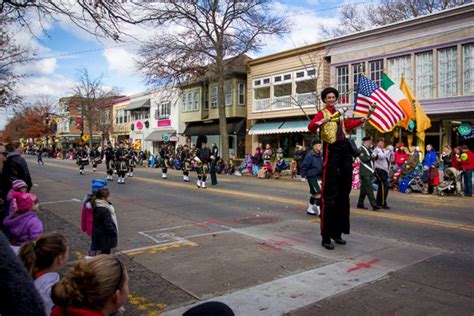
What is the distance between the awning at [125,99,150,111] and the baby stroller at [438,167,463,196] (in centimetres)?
3807

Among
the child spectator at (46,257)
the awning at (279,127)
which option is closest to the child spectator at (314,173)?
the child spectator at (46,257)

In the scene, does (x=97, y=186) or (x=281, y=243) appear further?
(x=281, y=243)

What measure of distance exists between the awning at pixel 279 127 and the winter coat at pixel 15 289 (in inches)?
1007

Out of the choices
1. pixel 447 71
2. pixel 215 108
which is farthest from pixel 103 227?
pixel 215 108

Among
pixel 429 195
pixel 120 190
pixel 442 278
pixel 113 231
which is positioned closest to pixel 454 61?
pixel 429 195

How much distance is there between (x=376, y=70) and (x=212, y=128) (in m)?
17.8

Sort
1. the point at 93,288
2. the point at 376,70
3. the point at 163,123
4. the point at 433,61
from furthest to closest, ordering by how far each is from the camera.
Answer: the point at 163,123, the point at 376,70, the point at 433,61, the point at 93,288

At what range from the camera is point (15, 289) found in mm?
1386

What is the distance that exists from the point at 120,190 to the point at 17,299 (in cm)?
1523

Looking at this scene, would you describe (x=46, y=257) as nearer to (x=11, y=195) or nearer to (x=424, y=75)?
(x=11, y=195)

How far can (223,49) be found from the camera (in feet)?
A: 95.0

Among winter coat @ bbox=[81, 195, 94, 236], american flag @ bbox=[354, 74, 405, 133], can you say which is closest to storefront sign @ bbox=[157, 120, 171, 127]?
american flag @ bbox=[354, 74, 405, 133]

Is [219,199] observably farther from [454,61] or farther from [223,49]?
[223,49]

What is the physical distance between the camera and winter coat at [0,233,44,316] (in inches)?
53.8
